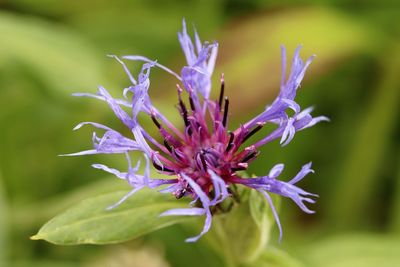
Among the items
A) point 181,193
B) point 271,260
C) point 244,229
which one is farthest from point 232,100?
point 181,193

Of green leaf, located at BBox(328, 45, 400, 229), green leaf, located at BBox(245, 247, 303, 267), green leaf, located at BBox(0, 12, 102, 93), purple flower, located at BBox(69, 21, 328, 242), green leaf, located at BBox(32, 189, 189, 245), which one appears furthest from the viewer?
green leaf, located at BBox(328, 45, 400, 229)

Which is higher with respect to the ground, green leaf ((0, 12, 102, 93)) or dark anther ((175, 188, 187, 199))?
green leaf ((0, 12, 102, 93))

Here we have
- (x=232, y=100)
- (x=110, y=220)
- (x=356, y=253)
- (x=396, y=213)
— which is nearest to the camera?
(x=110, y=220)

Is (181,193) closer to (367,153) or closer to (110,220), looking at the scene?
(110,220)

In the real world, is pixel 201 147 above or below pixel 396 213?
above

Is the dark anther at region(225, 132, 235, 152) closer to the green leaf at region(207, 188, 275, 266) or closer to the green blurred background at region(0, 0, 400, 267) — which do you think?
the green leaf at region(207, 188, 275, 266)

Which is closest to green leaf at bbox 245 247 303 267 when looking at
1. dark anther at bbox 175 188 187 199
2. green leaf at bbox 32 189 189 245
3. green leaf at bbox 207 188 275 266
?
green leaf at bbox 207 188 275 266

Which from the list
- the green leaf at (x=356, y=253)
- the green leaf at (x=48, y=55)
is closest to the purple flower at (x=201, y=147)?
the green leaf at (x=356, y=253)

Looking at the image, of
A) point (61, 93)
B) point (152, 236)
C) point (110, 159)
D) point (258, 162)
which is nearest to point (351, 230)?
point (258, 162)
